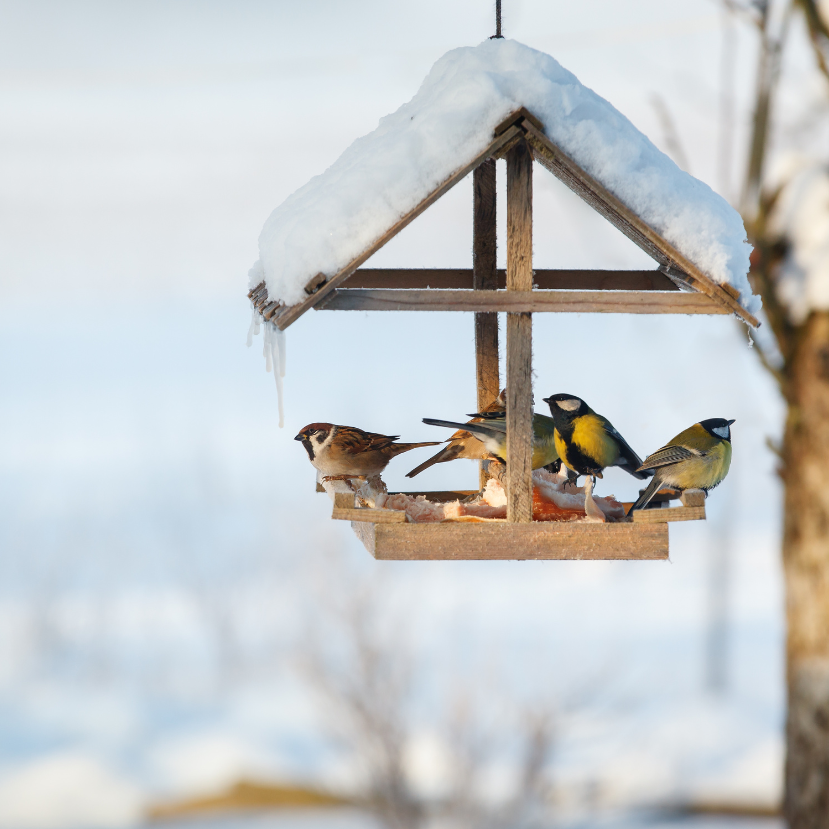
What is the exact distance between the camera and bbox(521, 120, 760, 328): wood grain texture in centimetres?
208

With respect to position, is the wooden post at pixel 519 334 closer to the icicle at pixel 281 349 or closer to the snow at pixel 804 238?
the icicle at pixel 281 349

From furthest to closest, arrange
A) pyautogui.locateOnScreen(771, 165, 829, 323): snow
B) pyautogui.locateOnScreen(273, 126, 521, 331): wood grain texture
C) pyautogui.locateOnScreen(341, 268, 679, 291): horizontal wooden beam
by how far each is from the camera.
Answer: pyautogui.locateOnScreen(771, 165, 829, 323): snow → pyautogui.locateOnScreen(341, 268, 679, 291): horizontal wooden beam → pyautogui.locateOnScreen(273, 126, 521, 331): wood grain texture

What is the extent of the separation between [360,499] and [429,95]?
1.11 m

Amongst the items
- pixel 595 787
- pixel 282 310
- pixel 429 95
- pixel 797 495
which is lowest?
pixel 595 787

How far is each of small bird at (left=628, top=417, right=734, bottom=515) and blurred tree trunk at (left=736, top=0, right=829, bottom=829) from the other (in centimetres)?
233

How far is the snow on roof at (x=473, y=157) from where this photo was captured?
6.70 ft

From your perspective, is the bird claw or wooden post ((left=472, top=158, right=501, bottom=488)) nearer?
the bird claw

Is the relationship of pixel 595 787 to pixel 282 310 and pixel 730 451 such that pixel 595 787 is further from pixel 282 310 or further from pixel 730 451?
pixel 282 310

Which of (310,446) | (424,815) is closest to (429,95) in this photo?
(310,446)

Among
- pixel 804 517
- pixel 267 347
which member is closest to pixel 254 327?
pixel 267 347

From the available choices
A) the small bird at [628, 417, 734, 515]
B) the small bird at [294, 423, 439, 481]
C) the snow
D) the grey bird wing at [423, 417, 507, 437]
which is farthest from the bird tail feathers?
the snow

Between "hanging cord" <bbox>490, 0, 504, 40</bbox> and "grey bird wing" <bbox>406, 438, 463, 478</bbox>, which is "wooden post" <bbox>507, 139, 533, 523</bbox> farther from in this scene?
"hanging cord" <bbox>490, 0, 504, 40</bbox>

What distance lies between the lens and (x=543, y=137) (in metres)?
2.06

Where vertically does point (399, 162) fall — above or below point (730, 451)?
above
